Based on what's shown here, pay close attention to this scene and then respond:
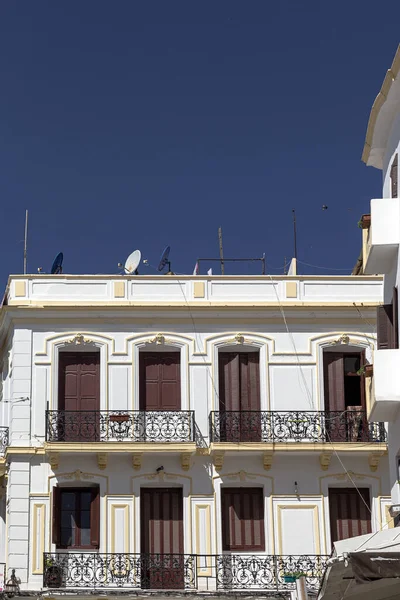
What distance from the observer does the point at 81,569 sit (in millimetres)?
30609

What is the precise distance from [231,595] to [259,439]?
12.5 ft

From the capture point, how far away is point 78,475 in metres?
31.3

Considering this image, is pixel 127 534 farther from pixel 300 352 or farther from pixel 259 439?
pixel 300 352

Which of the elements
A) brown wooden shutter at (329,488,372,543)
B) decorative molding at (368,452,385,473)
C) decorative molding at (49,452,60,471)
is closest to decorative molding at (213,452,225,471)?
brown wooden shutter at (329,488,372,543)

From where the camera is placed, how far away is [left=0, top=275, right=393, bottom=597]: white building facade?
102 feet

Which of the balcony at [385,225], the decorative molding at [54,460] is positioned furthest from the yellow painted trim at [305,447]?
the balcony at [385,225]

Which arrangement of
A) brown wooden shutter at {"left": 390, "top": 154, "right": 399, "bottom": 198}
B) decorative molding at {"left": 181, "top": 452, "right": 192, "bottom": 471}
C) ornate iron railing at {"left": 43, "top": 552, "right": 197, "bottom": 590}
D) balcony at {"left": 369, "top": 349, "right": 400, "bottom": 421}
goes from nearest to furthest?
balcony at {"left": 369, "top": 349, "right": 400, "bottom": 421}, brown wooden shutter at {"left": 390, "top": 154, "right": 399, "bottom": 198}, ornate iron railing at {"left": 43, "top": 552, "right": 197, "bottom": 590}, decorative molding at {"left": 181, "top": 452, "right": 192, "bottom": 471}

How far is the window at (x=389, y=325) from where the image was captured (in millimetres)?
25062

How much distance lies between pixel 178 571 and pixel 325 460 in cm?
441

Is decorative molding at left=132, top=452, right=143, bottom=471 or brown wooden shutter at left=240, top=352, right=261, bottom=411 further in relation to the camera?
brown wooden shutter at left=240, top=352, right=261, bottom=411

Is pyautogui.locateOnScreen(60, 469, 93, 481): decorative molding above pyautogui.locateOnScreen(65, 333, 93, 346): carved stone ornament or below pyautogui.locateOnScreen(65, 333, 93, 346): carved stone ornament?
below

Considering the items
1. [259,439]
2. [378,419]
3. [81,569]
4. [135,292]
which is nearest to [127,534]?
[81,569]

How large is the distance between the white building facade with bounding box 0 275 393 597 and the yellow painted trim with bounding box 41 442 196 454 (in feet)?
0.11

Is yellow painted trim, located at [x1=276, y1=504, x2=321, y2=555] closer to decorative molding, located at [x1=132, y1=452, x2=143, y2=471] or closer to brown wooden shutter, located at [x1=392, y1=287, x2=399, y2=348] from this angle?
decorative molding, located at [x1=132, y1=452, x2=143, y2=471]
